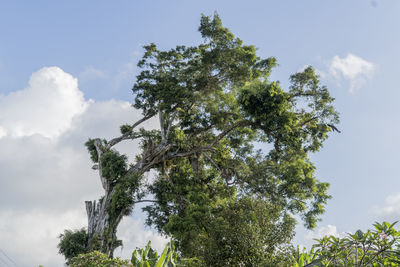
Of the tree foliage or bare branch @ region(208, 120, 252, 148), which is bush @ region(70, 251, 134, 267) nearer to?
the tree foliage

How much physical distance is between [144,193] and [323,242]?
13.5 meters

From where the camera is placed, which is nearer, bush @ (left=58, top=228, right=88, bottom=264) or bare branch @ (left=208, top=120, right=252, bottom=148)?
bush @ (left=58, top=228, right=88, bottom=264)

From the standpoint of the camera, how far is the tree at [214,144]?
16.0m

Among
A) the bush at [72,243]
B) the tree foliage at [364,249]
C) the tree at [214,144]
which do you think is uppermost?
the tree at [214,144]

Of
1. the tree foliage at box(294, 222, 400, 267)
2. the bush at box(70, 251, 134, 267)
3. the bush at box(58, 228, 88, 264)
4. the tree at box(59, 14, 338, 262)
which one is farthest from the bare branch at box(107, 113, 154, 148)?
the tree foliage at box(294, 222, 400, 267)

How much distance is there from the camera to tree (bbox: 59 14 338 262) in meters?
16.0

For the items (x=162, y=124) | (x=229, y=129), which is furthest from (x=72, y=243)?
(x=229, y=129)

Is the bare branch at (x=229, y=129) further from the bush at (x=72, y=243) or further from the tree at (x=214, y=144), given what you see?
the bush at (x=72, y=243)

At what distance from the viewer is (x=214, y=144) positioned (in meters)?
18.7

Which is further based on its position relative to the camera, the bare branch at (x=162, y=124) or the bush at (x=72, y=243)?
the bare branch at (x=162, y=124)

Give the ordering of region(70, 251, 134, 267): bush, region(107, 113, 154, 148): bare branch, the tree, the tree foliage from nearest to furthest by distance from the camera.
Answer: the tree foliage, region(70, 251, 134, 267): bush, the tree, region(107, 113, 154, 148): bare branch

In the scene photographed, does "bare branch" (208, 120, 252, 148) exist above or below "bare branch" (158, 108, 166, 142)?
below

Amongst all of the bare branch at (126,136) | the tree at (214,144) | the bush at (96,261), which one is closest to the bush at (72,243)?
the tree at (214,144)

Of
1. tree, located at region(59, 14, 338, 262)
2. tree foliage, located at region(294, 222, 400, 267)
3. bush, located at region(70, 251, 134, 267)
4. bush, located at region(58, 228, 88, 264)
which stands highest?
tree, located at region(59, 14, 338, 262)
